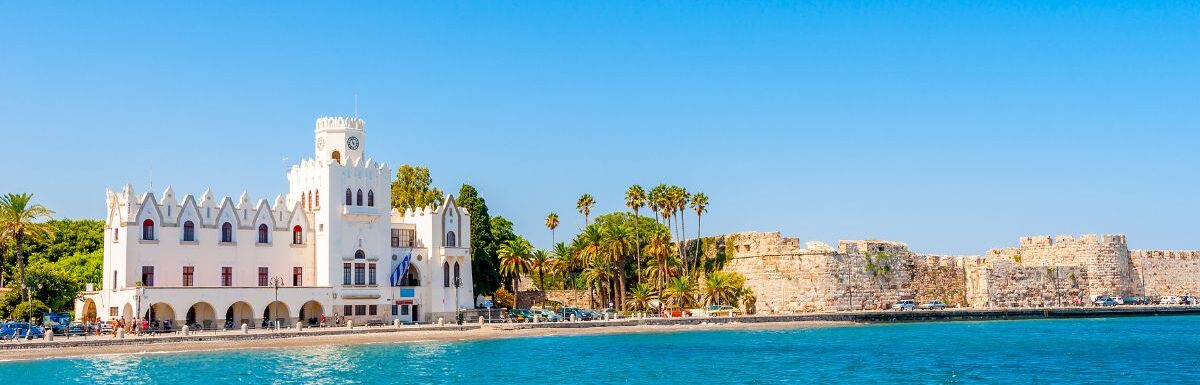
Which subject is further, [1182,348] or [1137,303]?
[1137,303]

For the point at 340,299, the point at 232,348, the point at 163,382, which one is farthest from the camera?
the point at 340,299

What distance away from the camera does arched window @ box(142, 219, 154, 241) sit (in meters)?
63.1

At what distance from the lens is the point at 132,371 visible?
43500 mm

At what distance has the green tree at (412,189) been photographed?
278 ft

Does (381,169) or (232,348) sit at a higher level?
(381,169)

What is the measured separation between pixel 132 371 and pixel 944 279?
58.1 metres

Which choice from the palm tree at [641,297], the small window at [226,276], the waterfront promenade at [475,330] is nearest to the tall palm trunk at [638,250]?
the palm tree at [641,297]

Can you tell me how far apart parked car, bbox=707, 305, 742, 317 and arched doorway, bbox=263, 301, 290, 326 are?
2613 centimetres

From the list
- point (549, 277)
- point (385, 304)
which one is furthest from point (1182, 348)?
point (549, 277)

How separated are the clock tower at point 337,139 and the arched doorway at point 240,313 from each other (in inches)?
389

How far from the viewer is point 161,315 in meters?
62.6

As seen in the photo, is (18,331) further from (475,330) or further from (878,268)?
(878,268)

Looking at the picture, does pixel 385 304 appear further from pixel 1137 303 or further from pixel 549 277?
pixel 1137 303

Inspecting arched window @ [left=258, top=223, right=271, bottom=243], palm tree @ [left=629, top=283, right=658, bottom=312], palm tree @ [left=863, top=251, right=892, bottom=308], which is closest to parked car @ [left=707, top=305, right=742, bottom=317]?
palm tree @ [left=629, top=283, right=658, bottom=312]
